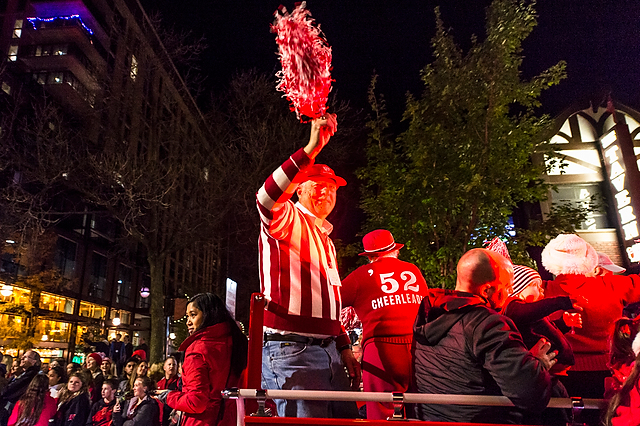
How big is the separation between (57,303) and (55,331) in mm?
2074

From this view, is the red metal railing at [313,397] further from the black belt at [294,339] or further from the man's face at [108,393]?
the man's face at [108,393]

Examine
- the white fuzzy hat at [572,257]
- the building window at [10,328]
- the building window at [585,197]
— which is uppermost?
the building window at [585,197]

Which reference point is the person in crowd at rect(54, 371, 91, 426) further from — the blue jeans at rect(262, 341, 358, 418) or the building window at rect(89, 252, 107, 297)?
the building window at rect(89, 252, 107, 297)

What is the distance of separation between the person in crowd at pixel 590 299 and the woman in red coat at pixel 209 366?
9.14ft

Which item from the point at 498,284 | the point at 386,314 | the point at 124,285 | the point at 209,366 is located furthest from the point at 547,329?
the point at 124,285

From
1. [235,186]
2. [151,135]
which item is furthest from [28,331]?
[235,186]

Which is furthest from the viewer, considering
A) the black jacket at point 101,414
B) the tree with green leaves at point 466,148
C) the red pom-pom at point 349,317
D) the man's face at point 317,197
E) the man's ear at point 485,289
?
the tree with green leaves at point 466,148

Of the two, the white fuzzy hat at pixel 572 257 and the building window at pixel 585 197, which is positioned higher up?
the building window at pixel 585 197

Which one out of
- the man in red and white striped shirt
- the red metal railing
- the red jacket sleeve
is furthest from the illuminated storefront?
the red metal railing

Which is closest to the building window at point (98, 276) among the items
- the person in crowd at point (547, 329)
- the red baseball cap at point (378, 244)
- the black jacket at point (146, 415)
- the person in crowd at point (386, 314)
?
the black jacket at point (146, 415)

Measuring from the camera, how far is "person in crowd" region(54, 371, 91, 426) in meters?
6.48

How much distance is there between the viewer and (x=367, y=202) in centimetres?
1361

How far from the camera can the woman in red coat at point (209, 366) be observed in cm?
345

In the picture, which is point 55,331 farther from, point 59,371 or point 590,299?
point 590,299
